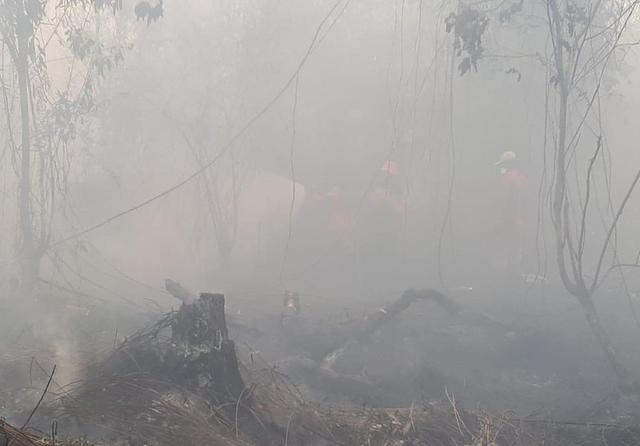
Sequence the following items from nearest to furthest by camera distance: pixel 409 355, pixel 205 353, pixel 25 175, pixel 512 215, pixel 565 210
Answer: pixel 205 353, pixel 565 210, pixel 409 355, pixel 25 175, pixel 512 215

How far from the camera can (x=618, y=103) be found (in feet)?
48.4

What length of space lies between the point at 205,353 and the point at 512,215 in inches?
312

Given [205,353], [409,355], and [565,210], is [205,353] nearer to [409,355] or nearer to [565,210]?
[409,355]

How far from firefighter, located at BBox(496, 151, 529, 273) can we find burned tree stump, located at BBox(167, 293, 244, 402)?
7609 millimetres

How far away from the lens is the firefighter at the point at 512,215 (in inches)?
424

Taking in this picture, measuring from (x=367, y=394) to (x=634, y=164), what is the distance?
1372 centimetres

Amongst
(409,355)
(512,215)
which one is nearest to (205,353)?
(409,355)

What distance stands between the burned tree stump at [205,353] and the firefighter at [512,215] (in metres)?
7.61

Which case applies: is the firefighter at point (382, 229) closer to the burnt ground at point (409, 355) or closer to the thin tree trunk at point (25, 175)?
the burnt ground at point (409, 355)

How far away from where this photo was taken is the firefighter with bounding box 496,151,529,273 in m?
10.8

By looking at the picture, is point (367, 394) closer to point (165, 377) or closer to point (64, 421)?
point (165, 377)

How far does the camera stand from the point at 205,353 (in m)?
4.14

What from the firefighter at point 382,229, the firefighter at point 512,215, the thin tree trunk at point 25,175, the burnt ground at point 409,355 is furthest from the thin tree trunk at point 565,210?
the firefighter at point 382,229

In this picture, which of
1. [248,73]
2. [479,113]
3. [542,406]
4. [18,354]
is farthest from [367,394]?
[479,113]
